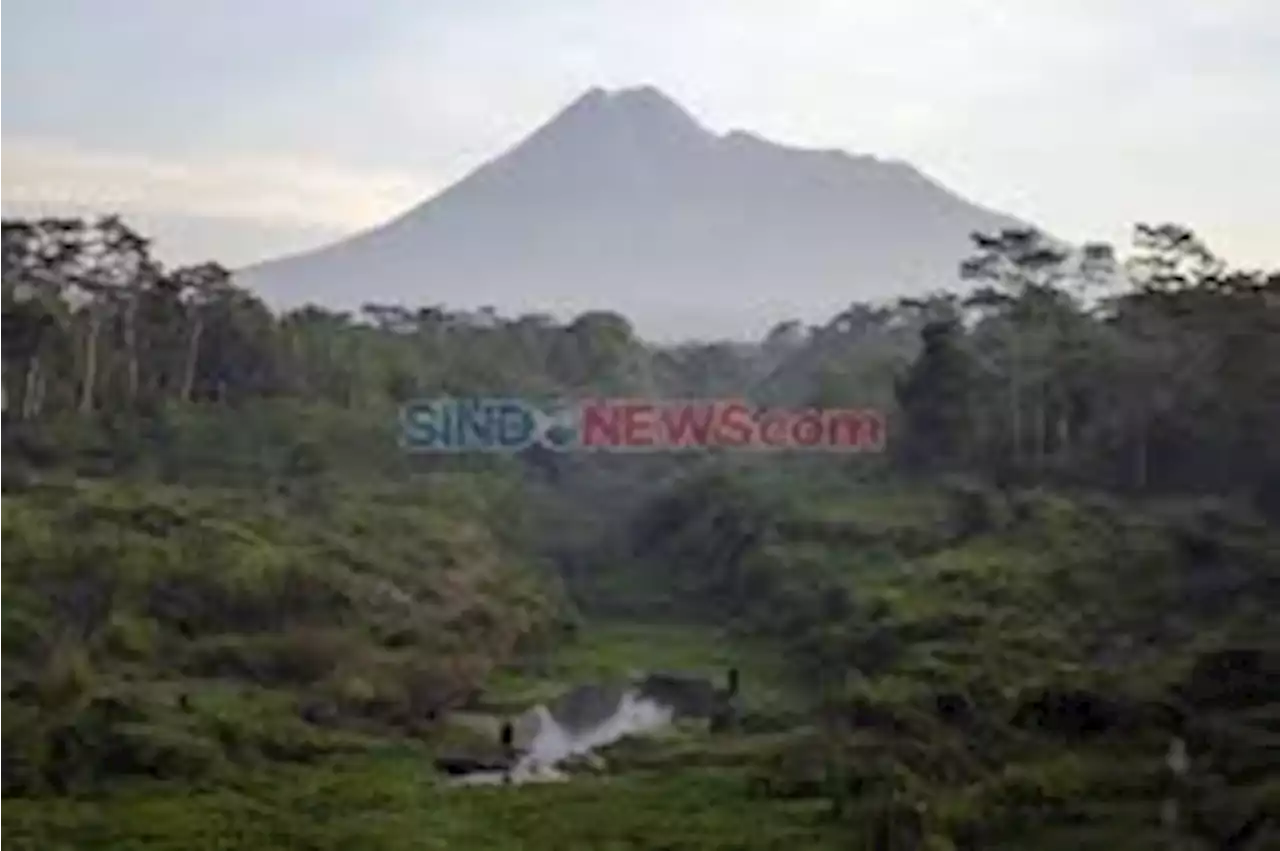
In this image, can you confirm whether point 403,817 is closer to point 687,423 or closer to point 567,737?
point 567,737

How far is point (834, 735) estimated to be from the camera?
69.4 ft

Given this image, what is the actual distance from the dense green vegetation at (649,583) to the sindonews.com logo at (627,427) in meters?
0.76

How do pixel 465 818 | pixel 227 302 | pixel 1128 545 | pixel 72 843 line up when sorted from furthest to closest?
pixel 227 302
pixel 1128 545
pixel 465 818
pixel 72 843

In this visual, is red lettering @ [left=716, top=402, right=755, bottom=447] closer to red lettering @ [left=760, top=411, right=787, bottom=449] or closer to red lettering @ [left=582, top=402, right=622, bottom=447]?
red lettering @ [left=760, top=411, right=787, bottom=449]

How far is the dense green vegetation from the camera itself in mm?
19406

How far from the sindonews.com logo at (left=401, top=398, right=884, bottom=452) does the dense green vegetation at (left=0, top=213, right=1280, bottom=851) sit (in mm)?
761

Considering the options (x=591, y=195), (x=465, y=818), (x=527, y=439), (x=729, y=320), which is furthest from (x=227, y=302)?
(x=591, y=195)

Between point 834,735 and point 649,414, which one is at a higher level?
point 649,414

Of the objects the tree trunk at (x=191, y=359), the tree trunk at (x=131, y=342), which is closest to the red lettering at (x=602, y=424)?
the tree trunk at (x=191, y=359)

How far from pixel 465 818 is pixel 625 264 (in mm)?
179647

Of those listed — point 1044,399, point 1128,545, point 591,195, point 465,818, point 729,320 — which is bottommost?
point 465,818

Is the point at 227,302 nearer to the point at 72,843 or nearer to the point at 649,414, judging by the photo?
the point at 649,414

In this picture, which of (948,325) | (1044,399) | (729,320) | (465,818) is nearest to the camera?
(465,818)

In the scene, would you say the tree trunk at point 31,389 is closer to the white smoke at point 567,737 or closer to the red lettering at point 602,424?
the red lettering at point 602,424
